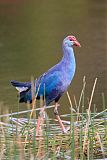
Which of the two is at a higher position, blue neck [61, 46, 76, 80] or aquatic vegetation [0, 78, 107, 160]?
blue neck [61, 46, 76, 80]

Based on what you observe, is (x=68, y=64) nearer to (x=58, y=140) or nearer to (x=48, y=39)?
(x=58, y=140)

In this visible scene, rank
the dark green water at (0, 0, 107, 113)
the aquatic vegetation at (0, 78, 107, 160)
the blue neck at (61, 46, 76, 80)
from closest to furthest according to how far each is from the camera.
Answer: the aquatic vegetation at (0, 78, 107, 160)
the blue neck at (61, 46, 76, 80)
the dark green water at (0, 0, 107, 113)

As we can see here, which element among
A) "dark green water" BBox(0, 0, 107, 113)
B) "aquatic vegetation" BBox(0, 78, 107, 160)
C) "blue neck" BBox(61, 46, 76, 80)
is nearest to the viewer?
"aquatic vegetation" BBox(0, 78, 107, 160)

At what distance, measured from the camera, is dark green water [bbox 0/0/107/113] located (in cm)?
755

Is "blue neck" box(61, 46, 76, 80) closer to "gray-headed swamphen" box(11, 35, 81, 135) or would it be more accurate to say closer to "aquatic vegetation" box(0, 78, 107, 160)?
"gray-headed swamphen" box(11, 35, 81, 135)

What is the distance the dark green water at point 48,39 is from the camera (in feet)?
24.8

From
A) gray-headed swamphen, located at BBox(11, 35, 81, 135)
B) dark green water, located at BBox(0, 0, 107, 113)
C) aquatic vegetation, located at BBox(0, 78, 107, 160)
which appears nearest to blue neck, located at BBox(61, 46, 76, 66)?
gray-headed swamphen, located at BBox(11, 35, 81, 135)

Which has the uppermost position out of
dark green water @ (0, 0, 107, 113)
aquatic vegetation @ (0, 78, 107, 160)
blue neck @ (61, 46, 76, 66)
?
dark green water @ (0, 0, 107, 113)

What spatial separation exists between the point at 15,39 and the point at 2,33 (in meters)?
1.01

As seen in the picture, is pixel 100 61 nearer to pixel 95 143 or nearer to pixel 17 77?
pixel 17 77

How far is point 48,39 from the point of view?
11.4m

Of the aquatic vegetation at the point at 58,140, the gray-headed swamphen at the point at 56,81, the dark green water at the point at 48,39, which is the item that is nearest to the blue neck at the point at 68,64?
the gray-headed swamphen at the point at 56,81

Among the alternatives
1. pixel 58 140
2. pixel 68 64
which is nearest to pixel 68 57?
pixel 68 64

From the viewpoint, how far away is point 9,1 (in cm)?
1880
